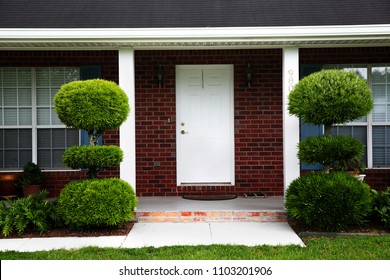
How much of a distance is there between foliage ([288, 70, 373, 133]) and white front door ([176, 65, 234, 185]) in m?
2.41

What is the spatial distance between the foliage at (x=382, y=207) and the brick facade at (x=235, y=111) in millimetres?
2337

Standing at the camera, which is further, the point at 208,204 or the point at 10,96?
the point at 10,96

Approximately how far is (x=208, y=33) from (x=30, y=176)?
4.04m

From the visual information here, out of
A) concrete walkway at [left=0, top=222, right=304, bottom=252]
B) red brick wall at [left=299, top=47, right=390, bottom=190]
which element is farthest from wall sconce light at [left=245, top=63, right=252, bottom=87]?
concrete walkway at [left=0, top=222, right=304, bottom=252]

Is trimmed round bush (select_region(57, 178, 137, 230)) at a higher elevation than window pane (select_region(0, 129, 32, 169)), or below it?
below

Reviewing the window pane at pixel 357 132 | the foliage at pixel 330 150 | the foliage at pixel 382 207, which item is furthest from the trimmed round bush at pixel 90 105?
the window pane at pixel 357 132

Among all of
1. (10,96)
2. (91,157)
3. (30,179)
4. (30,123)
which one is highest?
(10,96)

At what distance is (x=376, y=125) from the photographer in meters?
8.96

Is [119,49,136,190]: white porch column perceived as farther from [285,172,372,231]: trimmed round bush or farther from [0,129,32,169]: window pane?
[285,172,372,231]: trimmed round bush

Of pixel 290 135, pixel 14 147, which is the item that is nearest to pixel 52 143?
pixel 14 147

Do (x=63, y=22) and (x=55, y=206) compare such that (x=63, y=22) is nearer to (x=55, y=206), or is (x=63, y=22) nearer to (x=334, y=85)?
(x=55, y=206)

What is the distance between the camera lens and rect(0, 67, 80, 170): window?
8953mm

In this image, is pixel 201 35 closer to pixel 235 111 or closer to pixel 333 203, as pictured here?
pixel 235 111

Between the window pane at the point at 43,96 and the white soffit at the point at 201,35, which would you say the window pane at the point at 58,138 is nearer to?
the window pane at the point at 43,96
